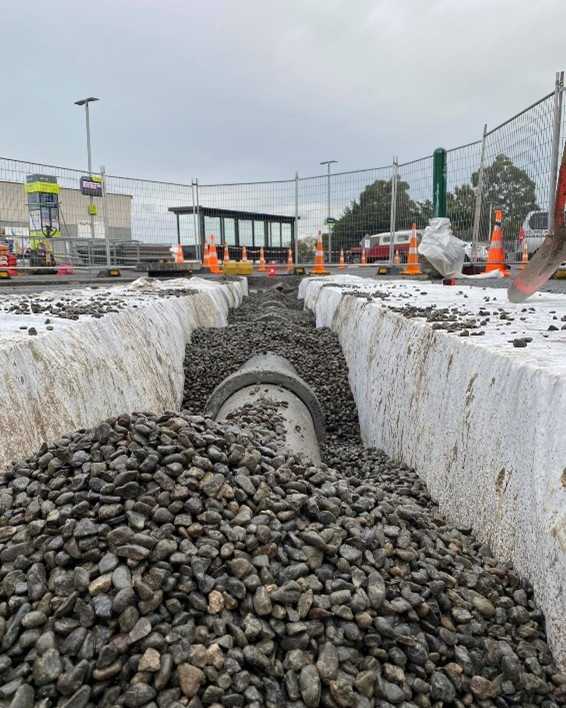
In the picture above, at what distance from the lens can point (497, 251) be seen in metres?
8.20

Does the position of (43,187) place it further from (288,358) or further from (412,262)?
(288,358)

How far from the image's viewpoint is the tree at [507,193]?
25.4 feet

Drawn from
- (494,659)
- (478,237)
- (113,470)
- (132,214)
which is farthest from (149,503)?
(132,214)

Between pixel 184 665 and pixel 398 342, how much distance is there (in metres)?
2.38

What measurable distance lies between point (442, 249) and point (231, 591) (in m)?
7.28

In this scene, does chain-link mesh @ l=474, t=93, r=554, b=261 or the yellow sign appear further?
the yellow sign

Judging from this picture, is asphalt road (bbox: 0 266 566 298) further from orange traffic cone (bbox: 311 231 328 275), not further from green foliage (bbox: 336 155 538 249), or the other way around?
green foliage (bbox: 336 155 538 249)

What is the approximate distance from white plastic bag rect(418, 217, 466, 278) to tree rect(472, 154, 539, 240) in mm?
862

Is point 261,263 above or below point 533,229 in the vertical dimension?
below

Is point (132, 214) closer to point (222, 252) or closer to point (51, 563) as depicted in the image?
point (222, 252)

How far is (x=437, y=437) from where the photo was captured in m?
2.51

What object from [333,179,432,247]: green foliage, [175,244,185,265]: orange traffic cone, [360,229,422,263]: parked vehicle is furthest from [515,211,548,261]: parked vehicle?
[175,244,185,265]: orange traffic cone

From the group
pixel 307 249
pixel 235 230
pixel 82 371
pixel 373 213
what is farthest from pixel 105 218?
pixel 82 371

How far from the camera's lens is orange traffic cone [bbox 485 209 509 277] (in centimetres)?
805
